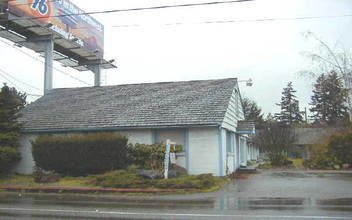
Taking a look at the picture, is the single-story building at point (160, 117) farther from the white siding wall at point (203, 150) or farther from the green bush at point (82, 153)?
the green bush at point (82, 153)

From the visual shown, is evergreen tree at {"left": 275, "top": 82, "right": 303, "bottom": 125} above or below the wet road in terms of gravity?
above

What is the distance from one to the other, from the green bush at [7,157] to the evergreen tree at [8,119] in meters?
0.57

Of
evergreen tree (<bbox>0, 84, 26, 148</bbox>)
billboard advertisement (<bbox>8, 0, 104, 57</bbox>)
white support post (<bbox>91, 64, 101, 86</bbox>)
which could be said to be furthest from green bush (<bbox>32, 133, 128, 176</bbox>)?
white support post (<bbox>91, 64, 101, 86</bbox>)

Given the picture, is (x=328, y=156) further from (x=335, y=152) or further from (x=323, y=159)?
(x=335, y=152)

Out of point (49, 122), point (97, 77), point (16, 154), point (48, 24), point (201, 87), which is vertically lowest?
point (16, 154)

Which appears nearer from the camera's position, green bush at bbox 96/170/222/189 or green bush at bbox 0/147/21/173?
green bush at bbox 96/170/222/189

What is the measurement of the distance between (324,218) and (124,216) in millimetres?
4964

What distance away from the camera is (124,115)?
2102cm

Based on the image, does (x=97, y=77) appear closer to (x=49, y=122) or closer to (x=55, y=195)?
(x=49, y=122)

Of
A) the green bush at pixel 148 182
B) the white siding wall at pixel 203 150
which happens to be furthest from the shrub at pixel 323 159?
the green bush at pixel 148 182

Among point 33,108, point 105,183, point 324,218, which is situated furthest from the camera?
point 33,108

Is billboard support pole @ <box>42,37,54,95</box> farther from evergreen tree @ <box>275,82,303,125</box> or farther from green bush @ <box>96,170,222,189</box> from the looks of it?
evergreen tree @ <box>275,82,303,125</box>

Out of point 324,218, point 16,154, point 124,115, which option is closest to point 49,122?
point 16,154

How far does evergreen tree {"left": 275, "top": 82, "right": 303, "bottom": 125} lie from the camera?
3162 inches
